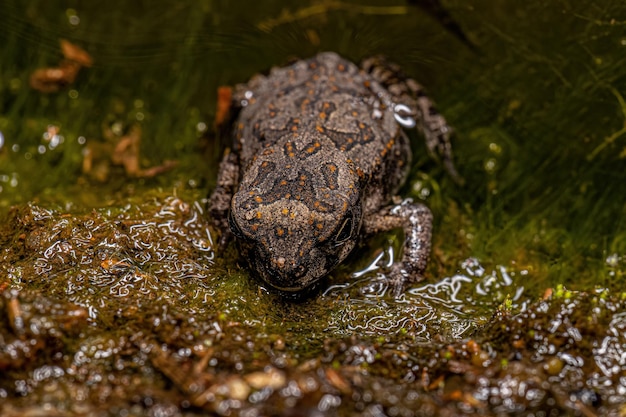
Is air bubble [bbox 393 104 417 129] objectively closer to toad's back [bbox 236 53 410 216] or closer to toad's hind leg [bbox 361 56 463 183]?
toad's hind leg [bbox 361 56 463 183]

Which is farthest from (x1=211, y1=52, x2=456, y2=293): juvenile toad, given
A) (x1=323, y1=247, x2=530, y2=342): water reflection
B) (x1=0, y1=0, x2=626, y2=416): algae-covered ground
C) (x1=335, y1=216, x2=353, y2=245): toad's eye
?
(x1=0, y1=0, x2=626, y2=416): algae-covered ground

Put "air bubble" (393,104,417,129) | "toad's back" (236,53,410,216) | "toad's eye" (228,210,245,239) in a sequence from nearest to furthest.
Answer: "toad's eye" (228,210,245,239) < "toad's back" (236,53,410,216) < "air bubble" (393,104,417,129)

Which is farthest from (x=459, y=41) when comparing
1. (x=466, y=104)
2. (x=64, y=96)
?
(x=64, y=96)

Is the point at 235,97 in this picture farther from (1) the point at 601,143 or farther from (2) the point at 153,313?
(1) the point at 601,143

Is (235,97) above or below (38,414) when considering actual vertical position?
above

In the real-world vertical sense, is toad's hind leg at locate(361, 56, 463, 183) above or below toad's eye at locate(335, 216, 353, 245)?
above

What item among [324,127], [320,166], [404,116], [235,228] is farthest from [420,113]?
[235,228]
